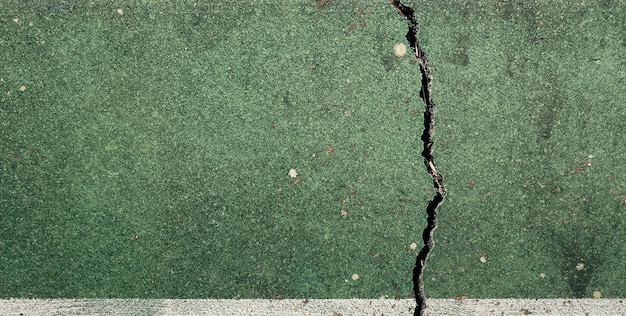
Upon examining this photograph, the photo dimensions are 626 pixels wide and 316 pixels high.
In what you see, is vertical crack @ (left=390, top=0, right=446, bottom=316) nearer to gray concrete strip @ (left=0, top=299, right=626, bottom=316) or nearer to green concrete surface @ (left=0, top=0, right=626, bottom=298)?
green concrete surface @ (left=0, top=0, right=626, bottom=298)

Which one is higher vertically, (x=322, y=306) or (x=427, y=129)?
(x=427, y=129)

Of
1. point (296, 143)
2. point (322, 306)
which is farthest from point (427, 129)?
point (322, 306)

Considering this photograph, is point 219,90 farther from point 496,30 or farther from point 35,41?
point 496,30

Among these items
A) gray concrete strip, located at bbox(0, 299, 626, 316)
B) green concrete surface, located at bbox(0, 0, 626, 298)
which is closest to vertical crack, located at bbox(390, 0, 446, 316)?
green concrete surface, located at bbox(0, 0, 626, 298)

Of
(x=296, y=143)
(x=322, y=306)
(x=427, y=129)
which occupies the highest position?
(x=427, y=129)

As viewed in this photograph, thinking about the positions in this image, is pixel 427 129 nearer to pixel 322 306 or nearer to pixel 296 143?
pixel 296 143

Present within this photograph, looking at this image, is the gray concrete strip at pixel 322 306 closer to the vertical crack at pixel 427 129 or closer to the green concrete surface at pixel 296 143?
the green concrete surface at pixel 296 143
